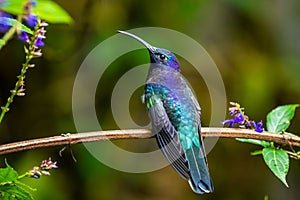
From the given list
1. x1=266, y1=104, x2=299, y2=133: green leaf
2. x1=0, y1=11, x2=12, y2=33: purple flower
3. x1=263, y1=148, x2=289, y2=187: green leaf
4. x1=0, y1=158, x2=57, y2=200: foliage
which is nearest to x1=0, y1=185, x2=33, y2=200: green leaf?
x1=0, y1=158, x2=57, y2=200: foliage

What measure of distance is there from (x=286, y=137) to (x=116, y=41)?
81.7 inches

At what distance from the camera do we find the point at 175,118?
1678 mm

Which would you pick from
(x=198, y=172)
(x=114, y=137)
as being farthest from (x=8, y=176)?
(x=198, y=172)

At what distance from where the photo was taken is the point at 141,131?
4.55 feet

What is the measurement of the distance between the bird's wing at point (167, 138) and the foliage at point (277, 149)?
167 mm

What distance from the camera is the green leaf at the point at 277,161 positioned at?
135 centimetres

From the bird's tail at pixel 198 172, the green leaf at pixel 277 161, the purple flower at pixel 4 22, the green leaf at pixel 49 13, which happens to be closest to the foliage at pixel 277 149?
the green leaf at pixel 277 161

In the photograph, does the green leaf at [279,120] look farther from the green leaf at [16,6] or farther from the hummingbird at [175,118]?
the green leaf at [16,6]

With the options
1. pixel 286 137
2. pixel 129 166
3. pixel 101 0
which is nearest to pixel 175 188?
pixel 129 166

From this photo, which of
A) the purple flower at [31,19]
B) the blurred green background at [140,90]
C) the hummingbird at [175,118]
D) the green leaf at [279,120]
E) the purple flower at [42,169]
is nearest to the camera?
the purple flower at [31,19]

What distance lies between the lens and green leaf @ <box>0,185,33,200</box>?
1159 millimetres

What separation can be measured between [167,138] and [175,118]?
147 millimetres

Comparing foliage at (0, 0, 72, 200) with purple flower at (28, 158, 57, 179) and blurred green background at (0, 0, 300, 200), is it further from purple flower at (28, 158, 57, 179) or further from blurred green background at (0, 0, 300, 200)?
blurred green background at (0, 0, 300, 200)

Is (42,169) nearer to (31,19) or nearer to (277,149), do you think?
(31,19)
